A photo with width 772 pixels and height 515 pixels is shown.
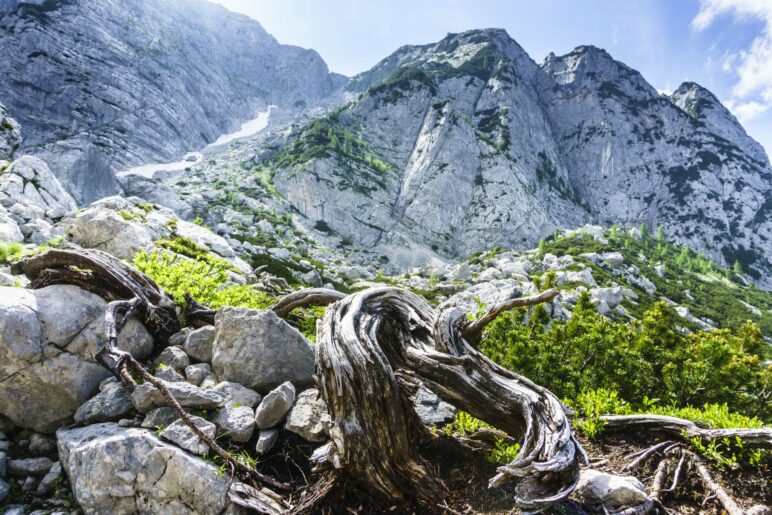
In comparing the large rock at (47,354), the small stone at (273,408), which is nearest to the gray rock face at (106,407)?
the large rock at (47,354)

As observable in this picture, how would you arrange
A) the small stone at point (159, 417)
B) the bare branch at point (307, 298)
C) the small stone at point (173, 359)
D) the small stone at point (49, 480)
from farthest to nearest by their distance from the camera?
the bare branch at point (307, 298) → the small stone at point (173, 359) → the small stone at point (159, 417) → the small stone at point (49, 480)

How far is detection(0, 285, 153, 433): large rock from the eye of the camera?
4574 mm

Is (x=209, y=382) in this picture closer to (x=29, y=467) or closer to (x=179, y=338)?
(x=179, y=338)

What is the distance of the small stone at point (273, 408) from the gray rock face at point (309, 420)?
12 cm

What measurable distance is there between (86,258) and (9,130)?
2533 inches

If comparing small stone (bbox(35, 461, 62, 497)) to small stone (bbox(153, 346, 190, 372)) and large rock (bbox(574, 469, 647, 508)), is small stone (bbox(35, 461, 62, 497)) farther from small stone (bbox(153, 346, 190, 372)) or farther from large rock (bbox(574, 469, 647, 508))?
large rock (bbox(574, 469, 647, 508))

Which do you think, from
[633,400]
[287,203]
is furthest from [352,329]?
[287,203]

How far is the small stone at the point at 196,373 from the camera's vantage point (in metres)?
5.47

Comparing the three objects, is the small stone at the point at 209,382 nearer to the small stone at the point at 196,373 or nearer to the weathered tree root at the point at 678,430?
the small stone at the point at 196,373

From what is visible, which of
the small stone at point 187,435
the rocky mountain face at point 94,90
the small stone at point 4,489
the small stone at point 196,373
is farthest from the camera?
the rocky mountain face at point 94,90

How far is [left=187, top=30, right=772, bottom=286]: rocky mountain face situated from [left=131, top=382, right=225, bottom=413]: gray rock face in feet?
301

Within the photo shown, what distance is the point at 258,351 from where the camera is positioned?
5637mm

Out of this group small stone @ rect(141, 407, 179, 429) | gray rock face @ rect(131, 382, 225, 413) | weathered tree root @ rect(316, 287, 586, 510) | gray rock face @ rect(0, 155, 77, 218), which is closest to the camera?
weathered tree root @ rect(316, 287, 586, 510)

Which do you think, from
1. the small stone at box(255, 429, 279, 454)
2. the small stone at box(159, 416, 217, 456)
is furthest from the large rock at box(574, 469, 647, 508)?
the small stone at box(159, 416, 217, 456)
